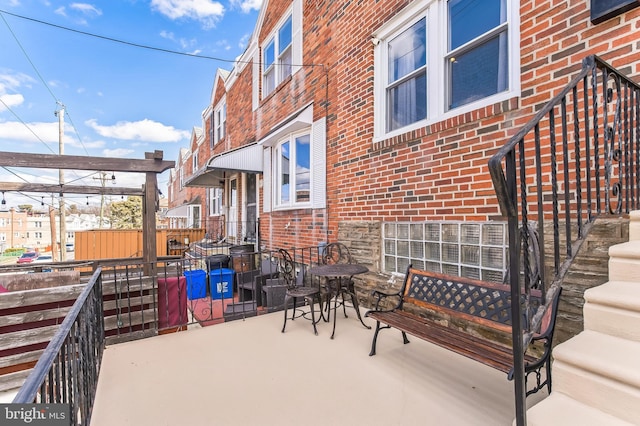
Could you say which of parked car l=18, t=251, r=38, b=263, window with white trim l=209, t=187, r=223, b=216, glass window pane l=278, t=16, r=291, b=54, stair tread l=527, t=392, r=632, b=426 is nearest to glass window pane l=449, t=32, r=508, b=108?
stair tread l=527, t=392, r=632, b=426

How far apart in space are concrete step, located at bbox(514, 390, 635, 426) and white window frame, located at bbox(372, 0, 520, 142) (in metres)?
2.55

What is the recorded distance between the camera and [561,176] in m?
2.51

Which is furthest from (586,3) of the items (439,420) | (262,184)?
(262,184)

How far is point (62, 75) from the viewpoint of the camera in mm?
17719

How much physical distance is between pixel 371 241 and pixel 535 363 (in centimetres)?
266

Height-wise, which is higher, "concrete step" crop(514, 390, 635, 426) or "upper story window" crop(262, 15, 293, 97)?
"upper story window" crop(262, 15, 293, 97)

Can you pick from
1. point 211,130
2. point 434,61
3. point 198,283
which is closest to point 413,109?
point 434,61

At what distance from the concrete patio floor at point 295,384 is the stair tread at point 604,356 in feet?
2.58

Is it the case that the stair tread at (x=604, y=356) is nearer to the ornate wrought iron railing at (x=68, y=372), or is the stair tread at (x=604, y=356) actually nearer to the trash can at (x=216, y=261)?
the ornate wrought iron railing at (x=68, y=372)

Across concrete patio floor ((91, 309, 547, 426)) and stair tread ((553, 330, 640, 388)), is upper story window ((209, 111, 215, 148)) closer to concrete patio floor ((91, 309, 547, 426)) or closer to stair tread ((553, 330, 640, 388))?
concrete patio floor ((91, 309, 547, 426))

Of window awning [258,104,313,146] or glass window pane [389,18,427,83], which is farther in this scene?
window awning [258,104,313,146]

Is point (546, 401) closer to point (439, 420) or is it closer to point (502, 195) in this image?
point (439, 420)

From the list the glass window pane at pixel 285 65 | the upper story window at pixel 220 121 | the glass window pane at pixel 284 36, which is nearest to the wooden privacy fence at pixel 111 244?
the upper story window at pixel 220 121

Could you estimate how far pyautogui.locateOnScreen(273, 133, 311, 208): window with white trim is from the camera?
6184mm
